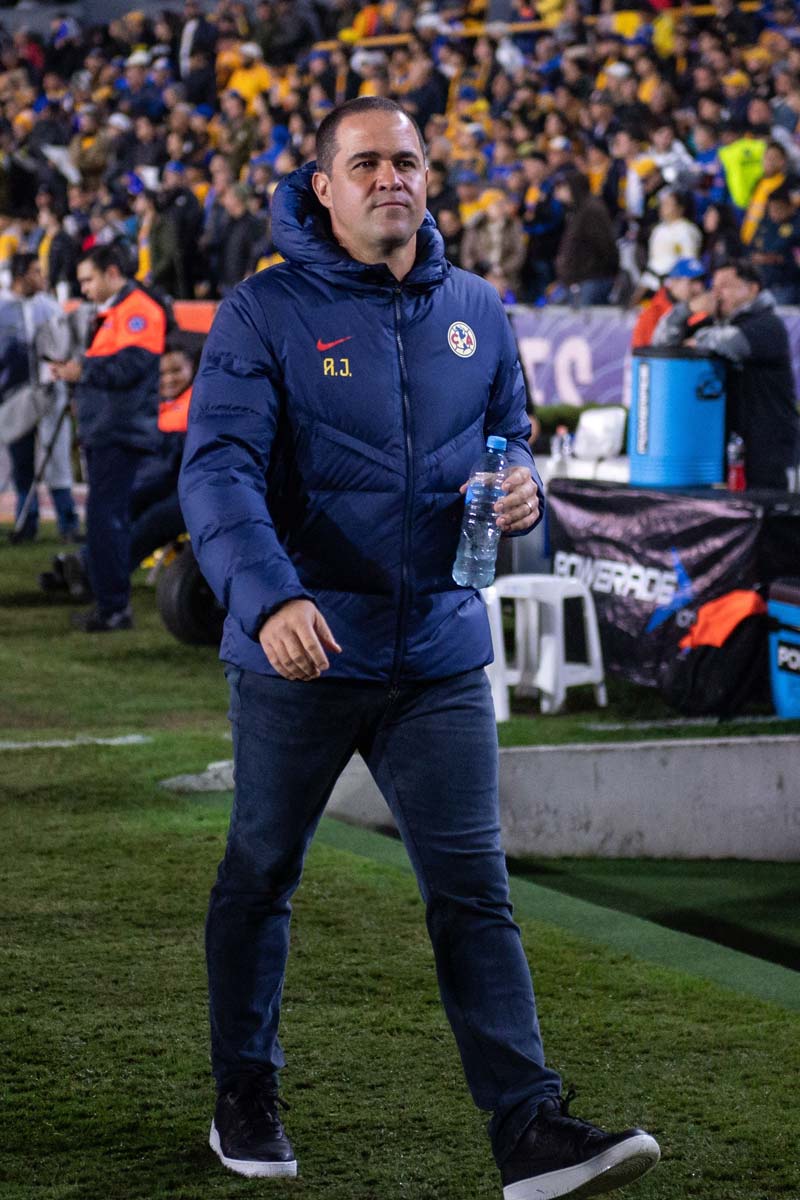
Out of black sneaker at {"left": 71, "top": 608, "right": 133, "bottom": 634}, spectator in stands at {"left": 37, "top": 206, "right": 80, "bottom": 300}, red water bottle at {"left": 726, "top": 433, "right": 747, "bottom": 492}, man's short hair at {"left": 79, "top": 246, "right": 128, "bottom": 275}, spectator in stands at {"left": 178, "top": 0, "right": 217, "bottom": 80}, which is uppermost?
spectator in stands at {"left": 178, "top": 0, "right": 217, "bottom": 80}

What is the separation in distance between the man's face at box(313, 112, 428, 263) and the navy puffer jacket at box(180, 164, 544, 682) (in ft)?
0.16

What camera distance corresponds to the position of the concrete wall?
564cm

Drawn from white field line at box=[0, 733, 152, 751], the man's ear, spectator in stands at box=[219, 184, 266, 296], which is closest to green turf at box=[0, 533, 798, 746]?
white field line at box=[0, 733, 152, 751]

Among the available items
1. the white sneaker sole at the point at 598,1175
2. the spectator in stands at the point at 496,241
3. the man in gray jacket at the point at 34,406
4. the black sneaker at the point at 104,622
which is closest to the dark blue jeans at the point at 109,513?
the black sneaker at the point at 104,622

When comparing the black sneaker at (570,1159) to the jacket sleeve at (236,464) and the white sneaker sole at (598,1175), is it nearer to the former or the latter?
the white sneaker sole at (598,1175)

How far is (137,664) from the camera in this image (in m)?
8.93

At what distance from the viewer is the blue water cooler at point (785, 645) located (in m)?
7.05

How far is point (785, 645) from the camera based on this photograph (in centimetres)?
714

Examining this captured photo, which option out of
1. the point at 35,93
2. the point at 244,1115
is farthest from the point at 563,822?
the point at 35,93

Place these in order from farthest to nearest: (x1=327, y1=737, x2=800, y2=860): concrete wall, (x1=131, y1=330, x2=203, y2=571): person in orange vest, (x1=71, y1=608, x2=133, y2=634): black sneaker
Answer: (x1=71, y1=608, x2=133, y2=634): black sneaker < (x1=131, y1=330, x2=203, y2=571): person in orange vest < (x1=327, y1=737, x2=800, y2=860): concrete wall

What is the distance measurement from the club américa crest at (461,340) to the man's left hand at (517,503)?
0.22 meters

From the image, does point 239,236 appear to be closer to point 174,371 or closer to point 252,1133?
point 174,371

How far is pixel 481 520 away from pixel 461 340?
0.32 m

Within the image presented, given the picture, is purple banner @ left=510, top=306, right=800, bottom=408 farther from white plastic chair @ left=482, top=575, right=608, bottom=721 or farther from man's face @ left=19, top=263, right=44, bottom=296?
white plastic chair @ left=482, top=575, right=608, bottom=721
